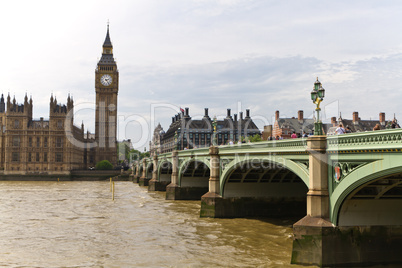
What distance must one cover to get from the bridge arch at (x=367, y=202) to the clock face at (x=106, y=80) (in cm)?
12550

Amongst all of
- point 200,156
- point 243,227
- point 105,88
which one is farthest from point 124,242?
point 105,88

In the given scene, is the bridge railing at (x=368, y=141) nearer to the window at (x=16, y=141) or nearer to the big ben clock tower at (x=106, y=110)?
the window at (x=16, y=141)

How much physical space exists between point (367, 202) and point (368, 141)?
3566 mm

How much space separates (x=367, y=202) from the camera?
16375 mm

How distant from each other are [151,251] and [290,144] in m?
8.26

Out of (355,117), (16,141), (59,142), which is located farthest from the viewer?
(59,142)

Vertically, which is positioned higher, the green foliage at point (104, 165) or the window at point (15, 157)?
the window at point (15, 157)

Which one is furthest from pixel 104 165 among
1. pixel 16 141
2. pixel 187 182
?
pixel 187 182

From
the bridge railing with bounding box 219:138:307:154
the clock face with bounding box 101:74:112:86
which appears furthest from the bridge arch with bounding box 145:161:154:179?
the clock face with bounding box 101:74:112:86

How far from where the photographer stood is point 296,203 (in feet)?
102

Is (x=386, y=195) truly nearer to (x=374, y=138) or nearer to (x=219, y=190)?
(x=374, y=138)

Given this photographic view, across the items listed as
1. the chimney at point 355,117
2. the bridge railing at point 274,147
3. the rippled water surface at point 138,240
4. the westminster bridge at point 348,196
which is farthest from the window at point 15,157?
the westminster bridge at point 348,196

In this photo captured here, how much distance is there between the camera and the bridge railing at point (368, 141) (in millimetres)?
12566

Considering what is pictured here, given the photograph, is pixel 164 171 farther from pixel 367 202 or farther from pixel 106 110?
pixel 106 110
